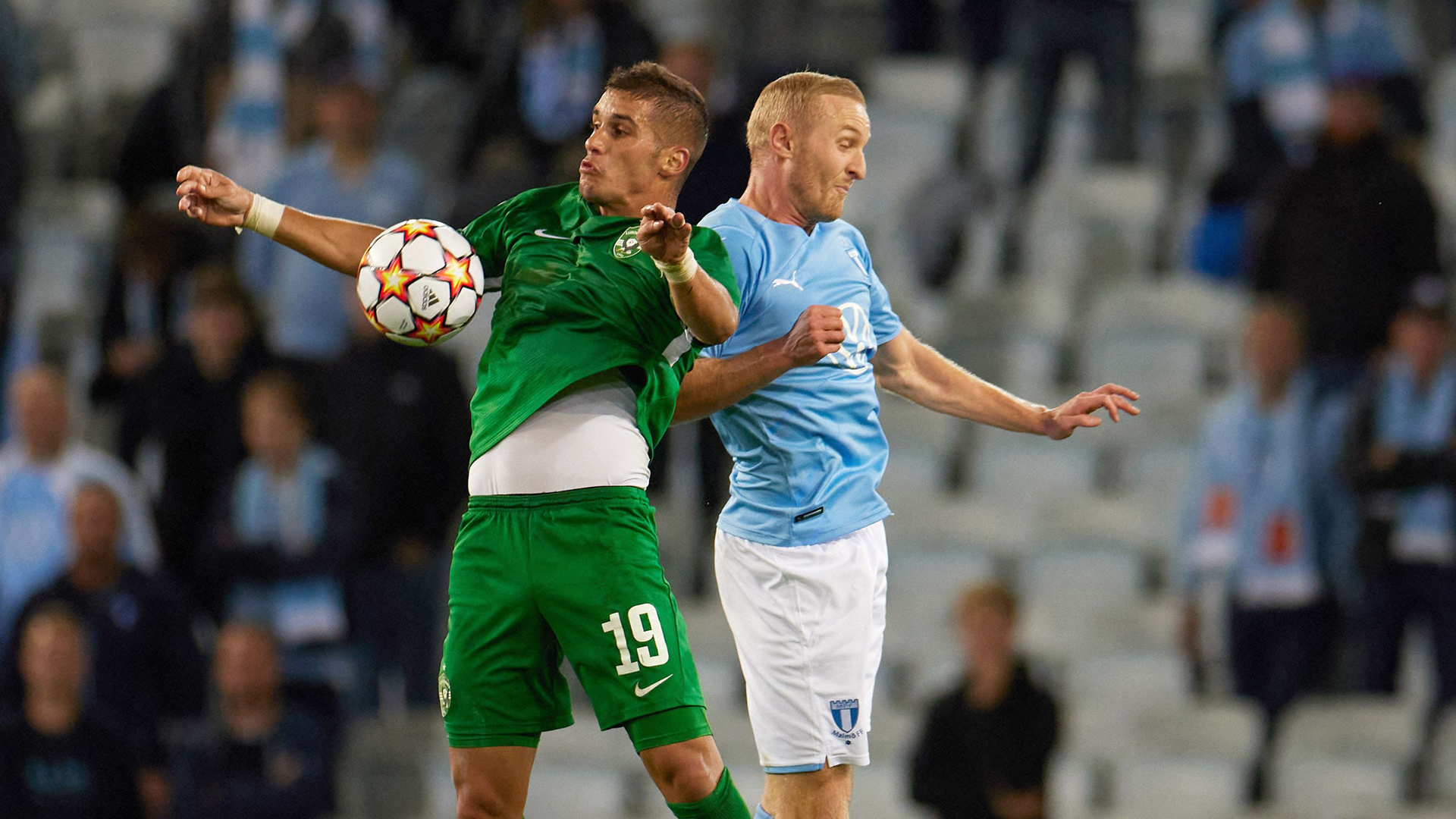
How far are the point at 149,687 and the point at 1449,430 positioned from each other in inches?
223

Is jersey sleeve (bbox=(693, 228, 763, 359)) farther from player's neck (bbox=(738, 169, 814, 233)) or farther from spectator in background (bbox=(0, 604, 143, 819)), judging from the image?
spectator in background (bbox=(0, 604, 143, 819))

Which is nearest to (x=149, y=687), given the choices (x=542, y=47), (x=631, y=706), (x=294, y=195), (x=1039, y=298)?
(x=294, y=195)

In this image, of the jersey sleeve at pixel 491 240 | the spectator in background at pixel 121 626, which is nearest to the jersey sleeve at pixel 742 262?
the jersey sleeve at pixel 491 240

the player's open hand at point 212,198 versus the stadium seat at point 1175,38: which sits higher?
the stadium seat at point 1175,38

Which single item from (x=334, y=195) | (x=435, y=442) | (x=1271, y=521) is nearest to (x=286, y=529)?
(x=435, y=442)

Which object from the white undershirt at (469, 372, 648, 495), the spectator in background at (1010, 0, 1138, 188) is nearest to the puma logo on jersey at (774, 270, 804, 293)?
the white undershirt at (469, 372, 648, 495)

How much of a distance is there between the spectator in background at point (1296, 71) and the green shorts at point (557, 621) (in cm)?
623

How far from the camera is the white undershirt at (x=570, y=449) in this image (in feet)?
13.8

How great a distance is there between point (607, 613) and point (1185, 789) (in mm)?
4749

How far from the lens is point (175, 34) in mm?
12148

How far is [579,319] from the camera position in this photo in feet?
13.9

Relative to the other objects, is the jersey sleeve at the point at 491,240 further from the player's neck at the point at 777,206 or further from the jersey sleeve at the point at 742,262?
the player's neck at the point at 777,206

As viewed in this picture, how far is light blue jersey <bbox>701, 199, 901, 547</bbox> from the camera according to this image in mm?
4555

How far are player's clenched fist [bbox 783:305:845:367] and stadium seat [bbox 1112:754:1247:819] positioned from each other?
15.2ft
